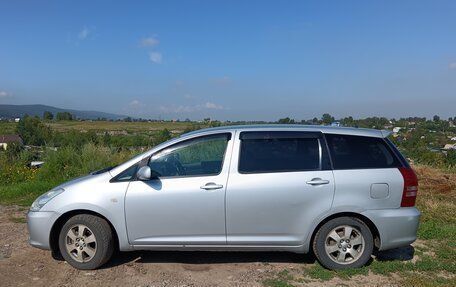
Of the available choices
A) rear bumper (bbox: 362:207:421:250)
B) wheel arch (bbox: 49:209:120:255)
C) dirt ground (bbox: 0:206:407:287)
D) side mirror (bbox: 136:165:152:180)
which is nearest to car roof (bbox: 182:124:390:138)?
side mirror (bbox: 136:165:152:180)

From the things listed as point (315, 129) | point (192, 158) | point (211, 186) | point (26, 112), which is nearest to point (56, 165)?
point (192, 158)

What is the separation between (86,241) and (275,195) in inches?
88.2

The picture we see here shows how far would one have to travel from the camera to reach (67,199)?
4.00m

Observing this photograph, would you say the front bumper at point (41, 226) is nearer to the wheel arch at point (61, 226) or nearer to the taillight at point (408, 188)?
the wheel arch at point (61, 226)

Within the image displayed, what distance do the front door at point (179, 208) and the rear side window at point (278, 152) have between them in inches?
9.9

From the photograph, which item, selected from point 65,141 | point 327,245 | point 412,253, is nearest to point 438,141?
point 412,253

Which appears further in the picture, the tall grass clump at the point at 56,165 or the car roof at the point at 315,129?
the tall grass clump at the point at 56,165

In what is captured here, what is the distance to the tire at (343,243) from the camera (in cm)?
396

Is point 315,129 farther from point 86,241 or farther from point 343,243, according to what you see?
point 86,241

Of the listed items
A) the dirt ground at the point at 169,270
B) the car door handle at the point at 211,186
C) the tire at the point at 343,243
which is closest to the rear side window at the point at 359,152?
the tire at the point at 343,243

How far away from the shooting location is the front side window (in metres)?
4.07

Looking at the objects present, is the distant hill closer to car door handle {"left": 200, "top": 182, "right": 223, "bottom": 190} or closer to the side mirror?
the side mirror

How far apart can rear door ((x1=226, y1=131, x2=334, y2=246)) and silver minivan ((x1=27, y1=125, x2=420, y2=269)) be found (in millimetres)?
11

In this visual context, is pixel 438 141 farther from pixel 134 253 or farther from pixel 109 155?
pixel 134 253
